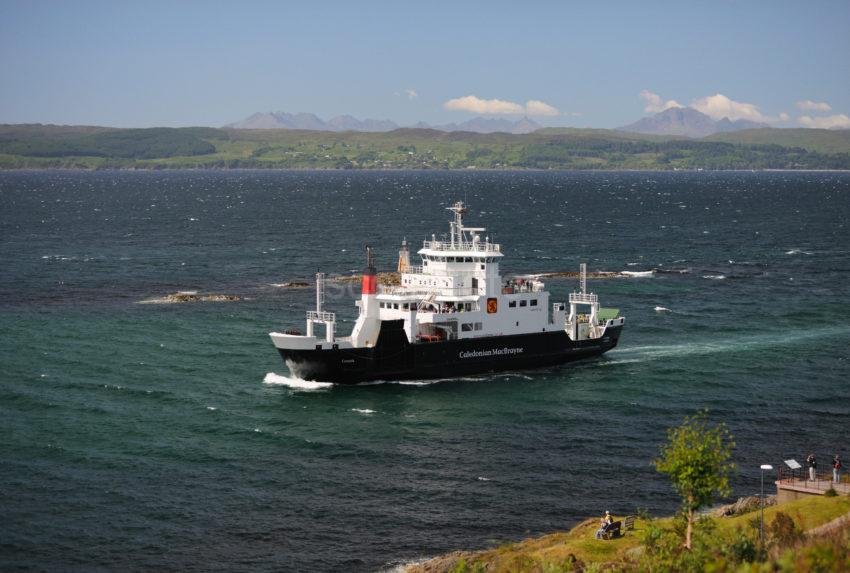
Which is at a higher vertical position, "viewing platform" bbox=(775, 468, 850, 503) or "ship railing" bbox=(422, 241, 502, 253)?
"ship railing" bbox=(422, 241, 502, 253)

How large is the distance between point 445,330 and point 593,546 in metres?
31.3

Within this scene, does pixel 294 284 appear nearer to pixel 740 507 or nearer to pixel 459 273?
pixel 459 273

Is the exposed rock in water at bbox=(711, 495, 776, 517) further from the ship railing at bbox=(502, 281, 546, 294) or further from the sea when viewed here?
the ship railing at bbox=(502, 281, 546, 294)

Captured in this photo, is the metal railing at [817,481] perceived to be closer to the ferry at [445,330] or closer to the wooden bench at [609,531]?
the wooden bench at [609,531]

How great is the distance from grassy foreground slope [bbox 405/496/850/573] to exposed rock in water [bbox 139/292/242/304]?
5886 cm

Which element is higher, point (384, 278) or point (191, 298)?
point (384, 278)

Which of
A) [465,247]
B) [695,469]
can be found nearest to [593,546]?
[695,469]

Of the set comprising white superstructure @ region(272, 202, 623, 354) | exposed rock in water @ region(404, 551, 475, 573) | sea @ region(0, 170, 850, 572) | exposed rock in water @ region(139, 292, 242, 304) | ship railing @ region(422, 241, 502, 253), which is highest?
ship railing @ region(422, 241, 502, 253)

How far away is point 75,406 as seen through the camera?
60.1 metres

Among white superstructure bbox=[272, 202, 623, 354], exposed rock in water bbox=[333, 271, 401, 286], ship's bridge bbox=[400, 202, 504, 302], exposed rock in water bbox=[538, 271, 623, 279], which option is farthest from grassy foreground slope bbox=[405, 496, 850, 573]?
exposed rock in water bbox=[538, 271, 623, 279]

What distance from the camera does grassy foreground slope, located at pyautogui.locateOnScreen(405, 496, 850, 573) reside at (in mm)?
36156

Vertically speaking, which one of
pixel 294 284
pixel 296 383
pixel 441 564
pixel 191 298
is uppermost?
pixel 294 284

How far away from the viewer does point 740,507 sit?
4334 centimetres

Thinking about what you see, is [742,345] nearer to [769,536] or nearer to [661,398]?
[661,398]
